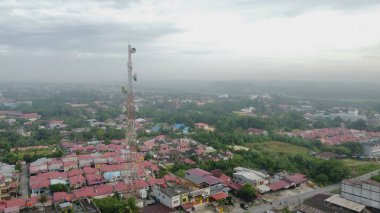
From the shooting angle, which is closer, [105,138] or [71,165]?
[71,165]

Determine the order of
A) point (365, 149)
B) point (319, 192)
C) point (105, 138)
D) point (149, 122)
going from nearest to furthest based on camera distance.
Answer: point (319, 192) < point (365, 149) < point (105, 138) < point (149, 122)

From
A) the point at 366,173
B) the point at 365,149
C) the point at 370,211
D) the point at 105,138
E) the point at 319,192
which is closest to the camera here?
the point at 370,211

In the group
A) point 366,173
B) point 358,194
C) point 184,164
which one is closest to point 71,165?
point 184,164

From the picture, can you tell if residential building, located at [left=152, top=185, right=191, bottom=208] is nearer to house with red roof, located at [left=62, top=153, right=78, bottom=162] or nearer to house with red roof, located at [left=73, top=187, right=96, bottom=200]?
house with red roof, located at [left=73, top=187, right=96, bottom=200]

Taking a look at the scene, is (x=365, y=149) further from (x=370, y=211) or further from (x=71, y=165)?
(x=71, y=165)

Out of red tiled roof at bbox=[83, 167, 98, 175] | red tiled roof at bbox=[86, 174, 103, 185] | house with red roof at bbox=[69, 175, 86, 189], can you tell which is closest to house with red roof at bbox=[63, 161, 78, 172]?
red tiled roof at bbox=[83, 167, 98, 175]

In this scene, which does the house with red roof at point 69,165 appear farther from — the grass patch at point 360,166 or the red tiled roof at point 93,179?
the grass patch at point 360,166

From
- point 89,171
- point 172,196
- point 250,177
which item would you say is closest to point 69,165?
point 89,171

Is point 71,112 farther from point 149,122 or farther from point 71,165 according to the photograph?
point 71,165
